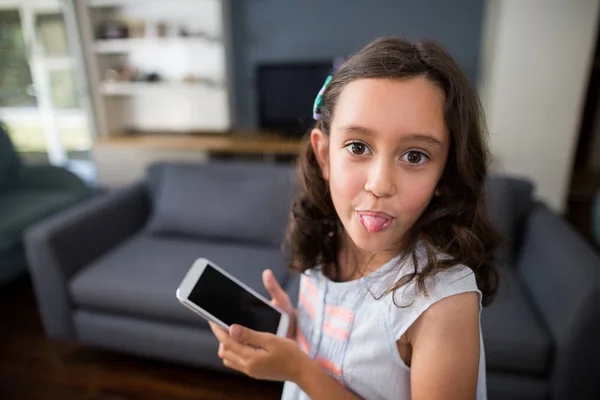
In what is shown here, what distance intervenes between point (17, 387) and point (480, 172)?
1803mm

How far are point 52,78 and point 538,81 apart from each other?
3.92 m

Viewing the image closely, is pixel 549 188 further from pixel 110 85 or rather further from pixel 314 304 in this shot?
pixel 110 85

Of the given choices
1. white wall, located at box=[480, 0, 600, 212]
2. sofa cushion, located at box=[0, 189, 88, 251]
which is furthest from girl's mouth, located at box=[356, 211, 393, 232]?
white wall, located at box=[480, 0, 600, 212]

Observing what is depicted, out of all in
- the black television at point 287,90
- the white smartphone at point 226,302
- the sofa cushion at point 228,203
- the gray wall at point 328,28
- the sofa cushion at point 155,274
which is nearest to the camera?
the white smartphone at point 226,302

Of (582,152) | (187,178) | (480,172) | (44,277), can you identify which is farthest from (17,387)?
(582,152)

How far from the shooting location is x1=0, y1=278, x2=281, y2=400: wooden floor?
1.47 meters

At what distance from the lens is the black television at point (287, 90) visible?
321cm

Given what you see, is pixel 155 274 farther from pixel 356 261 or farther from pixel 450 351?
pixel 450 351

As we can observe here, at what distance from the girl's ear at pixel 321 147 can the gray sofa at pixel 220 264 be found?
87 cm

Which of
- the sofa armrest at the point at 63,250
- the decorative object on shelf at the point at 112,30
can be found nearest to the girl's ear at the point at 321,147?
the sofa armrest at the point at 63,250

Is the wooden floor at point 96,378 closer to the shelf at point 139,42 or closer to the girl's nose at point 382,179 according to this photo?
the girl's nose at point 382,179

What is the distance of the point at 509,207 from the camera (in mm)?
1645

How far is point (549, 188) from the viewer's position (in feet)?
9.65

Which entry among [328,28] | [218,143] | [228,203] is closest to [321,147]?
[228,203]
